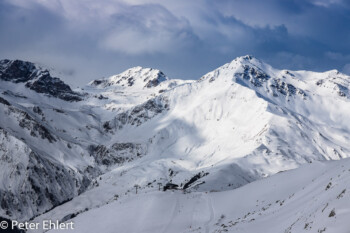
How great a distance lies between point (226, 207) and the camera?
57.2 metres

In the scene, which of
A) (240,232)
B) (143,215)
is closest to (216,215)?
(143,215)

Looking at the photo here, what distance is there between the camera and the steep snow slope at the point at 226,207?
38.4 m

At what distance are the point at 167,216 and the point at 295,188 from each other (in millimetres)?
16422

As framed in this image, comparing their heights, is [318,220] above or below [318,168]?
below

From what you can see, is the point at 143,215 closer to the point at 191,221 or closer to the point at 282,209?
the point at 191,221

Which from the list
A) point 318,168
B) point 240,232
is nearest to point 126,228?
point 240,232

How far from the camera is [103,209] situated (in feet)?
195

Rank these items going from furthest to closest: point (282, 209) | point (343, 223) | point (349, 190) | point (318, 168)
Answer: point (318, 168)
point (282, 209)
point (349, 190)
point (343, 223)

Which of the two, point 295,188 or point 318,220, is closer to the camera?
point 318,220

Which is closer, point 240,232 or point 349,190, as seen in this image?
point 349,190

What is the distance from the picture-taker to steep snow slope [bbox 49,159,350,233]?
38.4m

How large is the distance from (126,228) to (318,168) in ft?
90.3

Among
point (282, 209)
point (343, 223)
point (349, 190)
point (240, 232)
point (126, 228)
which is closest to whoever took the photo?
point (343, 223)

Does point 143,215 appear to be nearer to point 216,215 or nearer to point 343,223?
point 216,215
